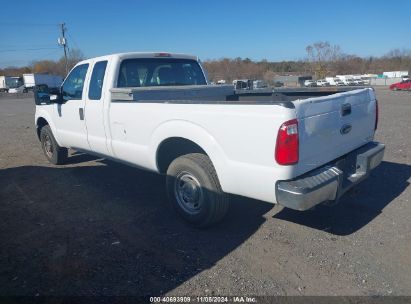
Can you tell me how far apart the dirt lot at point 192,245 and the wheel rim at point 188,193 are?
258 mm

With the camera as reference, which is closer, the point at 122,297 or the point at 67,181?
the point at 122,297

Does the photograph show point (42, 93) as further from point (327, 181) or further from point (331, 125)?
point (327, 181)

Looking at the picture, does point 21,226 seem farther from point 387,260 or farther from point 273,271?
point 387,260

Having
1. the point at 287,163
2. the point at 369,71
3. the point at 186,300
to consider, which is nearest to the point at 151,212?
the point at 186,300

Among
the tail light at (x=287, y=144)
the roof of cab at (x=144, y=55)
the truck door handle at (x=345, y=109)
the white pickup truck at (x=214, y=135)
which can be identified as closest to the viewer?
the tail light at (x=287, y=144)

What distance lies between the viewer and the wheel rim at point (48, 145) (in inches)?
272

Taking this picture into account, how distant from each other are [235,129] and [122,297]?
68.6 inches

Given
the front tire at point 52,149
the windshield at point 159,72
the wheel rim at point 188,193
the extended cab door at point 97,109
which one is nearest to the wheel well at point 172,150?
the wheel rim at point 188,193

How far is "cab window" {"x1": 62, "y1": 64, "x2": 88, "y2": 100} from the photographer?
5551mm

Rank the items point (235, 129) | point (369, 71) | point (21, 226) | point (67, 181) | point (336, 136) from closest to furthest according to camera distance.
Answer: point (235, 129) → point (336, 136) → point (21, 226) → point (67, 181) → point (369, 71)

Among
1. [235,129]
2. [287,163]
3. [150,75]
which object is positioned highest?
[150,75]

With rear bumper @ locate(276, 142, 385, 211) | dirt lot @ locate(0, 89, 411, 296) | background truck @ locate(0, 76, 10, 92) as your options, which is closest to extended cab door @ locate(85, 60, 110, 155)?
dirt lot @ locate(0, 89, 411, 296)

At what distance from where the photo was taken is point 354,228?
12.8 ft

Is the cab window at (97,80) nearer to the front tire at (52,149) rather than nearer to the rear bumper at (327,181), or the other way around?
the front tire at (52,149)
